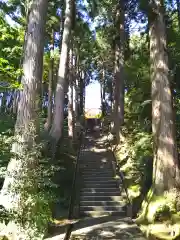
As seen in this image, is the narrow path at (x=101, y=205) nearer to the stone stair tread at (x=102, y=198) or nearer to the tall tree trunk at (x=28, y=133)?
the stone stair tread at (x=102, y=198)

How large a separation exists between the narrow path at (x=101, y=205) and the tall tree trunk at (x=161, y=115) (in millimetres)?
1678

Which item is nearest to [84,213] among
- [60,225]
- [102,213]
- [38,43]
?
[102,213]

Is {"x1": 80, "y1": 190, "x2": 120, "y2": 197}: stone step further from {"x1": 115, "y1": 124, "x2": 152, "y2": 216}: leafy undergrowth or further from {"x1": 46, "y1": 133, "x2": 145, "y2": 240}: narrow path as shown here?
{"x1": 115, "y1": 124, "x2": 152, "y2": 216}: leafy undergrowth

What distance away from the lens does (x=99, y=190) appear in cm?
1265

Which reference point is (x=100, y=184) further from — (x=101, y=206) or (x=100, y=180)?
(x=101, y=206)

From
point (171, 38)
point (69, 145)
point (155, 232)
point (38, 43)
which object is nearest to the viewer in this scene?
point (155, 232)

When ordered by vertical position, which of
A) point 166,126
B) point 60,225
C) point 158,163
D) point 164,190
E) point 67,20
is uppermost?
point 67,20

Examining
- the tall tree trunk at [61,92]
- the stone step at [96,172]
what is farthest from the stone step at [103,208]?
the tall tree trunk at [61,92]

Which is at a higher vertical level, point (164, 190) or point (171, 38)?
point (171, 38)

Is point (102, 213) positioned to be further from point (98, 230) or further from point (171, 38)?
point (171, 38)

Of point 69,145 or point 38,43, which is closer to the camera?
point 38,43

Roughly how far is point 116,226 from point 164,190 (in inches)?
81.4

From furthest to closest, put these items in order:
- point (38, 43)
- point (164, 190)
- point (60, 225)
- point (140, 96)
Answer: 1. point (140, 96)
2. point (60, 225)
3. point (38, 43)
4. point (164, 190)

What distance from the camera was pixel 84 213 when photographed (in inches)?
425
